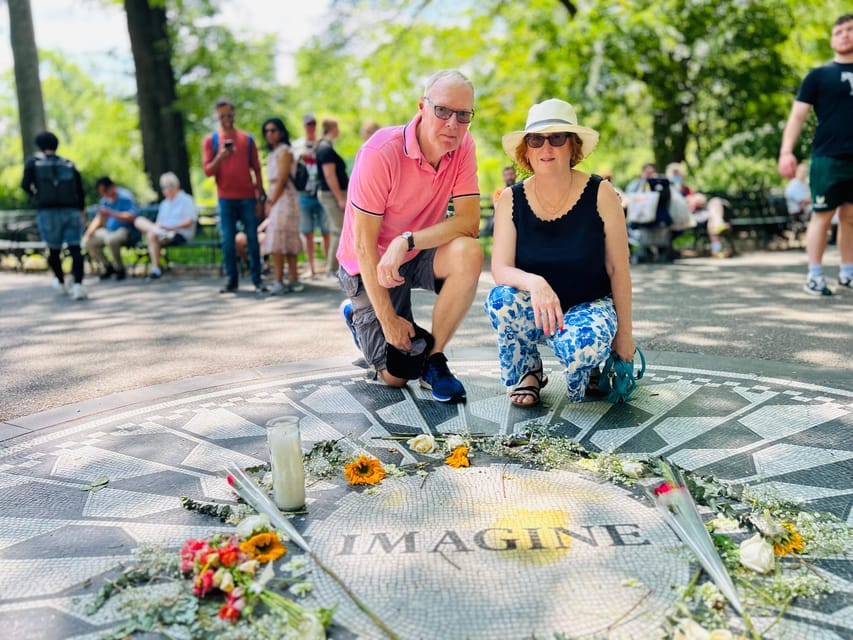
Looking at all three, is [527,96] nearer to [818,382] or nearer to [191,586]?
[818,382]

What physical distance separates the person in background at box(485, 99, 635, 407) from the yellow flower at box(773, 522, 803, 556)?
133 cm

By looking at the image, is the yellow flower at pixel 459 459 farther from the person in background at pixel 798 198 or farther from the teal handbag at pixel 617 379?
the person in background at pixel 798 198

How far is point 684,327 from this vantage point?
568 centimetres

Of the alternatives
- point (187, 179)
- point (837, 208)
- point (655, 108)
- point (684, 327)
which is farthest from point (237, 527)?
point (655, 108)

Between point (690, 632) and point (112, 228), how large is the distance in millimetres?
10764

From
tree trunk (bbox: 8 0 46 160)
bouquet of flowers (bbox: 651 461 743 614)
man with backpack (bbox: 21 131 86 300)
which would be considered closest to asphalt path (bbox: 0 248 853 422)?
man with backpack (bbox: 21 131 86 300)

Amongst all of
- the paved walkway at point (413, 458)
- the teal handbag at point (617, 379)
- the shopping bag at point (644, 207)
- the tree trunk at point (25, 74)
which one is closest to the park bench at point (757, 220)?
the shopping bag at point (644, 207)

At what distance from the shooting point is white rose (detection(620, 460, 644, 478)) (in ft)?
9.05

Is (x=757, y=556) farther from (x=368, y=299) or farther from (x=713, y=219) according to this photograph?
(x=713, y=219)

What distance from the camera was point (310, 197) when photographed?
945 centimetres

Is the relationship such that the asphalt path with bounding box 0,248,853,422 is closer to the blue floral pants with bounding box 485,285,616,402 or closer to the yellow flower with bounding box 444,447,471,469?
the blue floral pants with bounding box 485,285,616,402

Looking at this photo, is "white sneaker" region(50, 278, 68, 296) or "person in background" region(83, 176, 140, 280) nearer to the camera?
"white sneaker" region(50, 278, 68, 296)

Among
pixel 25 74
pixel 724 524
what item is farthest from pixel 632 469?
pixel 25 74

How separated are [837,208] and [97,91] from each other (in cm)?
3745
